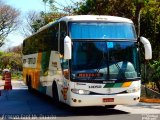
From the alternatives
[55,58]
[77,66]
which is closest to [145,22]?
[55,58]

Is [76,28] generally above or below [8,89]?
above

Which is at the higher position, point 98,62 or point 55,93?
point 98,62

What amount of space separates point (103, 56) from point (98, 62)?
0.28 m

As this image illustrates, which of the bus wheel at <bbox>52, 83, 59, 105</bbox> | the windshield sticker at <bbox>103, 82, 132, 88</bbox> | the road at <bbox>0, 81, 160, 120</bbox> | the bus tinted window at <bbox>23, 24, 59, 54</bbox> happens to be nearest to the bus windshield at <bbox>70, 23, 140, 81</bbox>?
the windshield sticker at <bbox>103, 82, 132, 88</bbox>

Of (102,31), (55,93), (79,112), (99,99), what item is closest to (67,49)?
(102,31)

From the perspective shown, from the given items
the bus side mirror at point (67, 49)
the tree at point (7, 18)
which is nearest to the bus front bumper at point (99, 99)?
the bus side mirror at point (67, 49)

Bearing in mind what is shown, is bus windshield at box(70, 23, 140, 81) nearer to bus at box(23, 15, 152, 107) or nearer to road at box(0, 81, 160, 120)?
bus at box(23, 15, 152, 107)

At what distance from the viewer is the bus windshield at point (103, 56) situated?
49.7 ft

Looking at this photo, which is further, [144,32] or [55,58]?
[144,32]

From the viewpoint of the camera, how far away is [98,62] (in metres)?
15.3

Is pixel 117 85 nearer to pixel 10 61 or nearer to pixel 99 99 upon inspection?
pixel 99 99

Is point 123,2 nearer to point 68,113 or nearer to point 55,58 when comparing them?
point 55,58

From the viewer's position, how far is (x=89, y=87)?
1498cm

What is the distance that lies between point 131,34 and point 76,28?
1.92 meters
